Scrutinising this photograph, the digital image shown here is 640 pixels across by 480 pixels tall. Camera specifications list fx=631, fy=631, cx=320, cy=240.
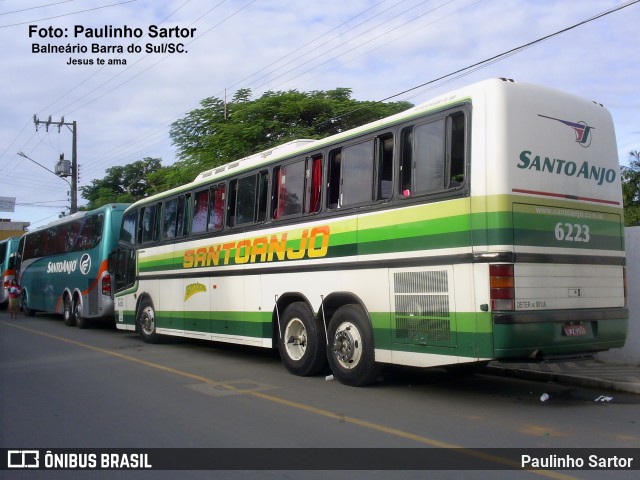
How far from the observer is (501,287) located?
6.80 meters

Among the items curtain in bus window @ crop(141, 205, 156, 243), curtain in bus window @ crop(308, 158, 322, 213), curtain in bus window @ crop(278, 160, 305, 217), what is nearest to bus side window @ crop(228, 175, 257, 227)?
curtain in bus window @ crop(278, 160, 305, 217)

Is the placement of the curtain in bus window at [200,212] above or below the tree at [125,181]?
below

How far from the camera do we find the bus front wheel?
14930mm

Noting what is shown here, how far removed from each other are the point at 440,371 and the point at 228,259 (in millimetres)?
4333

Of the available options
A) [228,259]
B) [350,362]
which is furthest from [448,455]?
[228,259]

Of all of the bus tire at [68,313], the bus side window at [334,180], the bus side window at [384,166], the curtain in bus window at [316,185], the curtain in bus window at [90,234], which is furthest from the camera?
the bus tire at [68,313]

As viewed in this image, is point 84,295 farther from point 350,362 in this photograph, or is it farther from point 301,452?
point 301,452

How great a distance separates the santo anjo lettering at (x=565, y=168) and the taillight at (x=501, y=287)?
47.2 inches

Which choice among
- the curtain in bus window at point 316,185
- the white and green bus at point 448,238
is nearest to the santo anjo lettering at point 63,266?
the white and green bus at point 448,238

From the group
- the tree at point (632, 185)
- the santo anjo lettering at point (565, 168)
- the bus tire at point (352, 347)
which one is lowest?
the bus tire at point (352, 347)

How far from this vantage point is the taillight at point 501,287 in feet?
22.3

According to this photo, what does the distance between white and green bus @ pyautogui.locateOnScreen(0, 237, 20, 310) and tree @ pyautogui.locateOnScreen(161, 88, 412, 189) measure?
10.1 m

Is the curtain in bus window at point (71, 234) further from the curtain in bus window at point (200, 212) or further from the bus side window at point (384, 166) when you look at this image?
the bus side window at point (384, 166)

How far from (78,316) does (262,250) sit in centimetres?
1138
